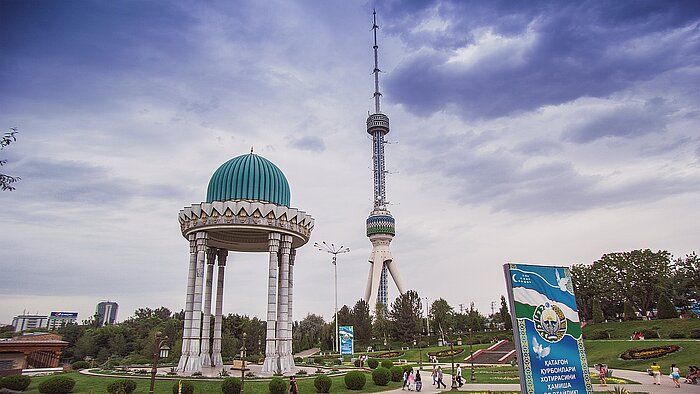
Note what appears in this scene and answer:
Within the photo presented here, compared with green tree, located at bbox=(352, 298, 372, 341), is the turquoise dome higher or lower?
higher

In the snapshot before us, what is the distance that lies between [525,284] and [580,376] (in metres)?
3.72

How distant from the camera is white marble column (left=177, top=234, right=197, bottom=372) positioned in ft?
116

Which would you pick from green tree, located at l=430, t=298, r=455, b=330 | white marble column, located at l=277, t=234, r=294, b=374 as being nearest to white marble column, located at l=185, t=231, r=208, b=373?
white marble column, located at l=277, t=234, r=294, b=374

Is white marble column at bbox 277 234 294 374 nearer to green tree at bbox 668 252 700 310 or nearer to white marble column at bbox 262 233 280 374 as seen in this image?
white marble column at bbox 262 233 280 374

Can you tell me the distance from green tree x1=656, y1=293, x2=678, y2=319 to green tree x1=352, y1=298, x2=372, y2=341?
161 ft

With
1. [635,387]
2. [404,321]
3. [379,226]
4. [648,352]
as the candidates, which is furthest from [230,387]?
[379,226]

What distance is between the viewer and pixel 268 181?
40562 millimetres

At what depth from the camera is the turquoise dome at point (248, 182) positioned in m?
39.5

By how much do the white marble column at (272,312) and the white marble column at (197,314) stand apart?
5.18m

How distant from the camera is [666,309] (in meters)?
61.2

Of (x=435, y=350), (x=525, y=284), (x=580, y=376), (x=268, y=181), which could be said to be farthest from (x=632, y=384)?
(x=435, y=350)

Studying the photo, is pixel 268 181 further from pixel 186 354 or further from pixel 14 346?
pixel 14 346

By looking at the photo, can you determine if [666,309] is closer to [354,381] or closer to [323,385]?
[354,381]

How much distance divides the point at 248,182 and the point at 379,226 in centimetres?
8220
